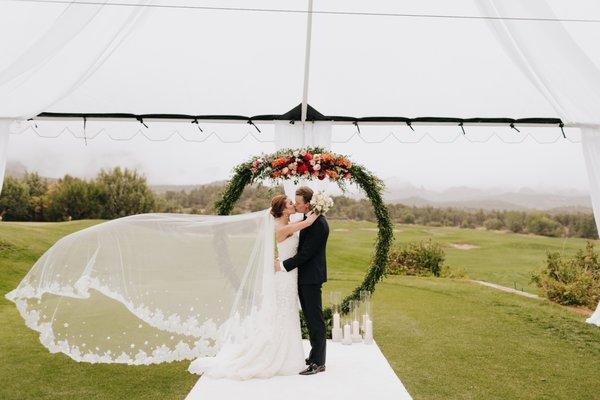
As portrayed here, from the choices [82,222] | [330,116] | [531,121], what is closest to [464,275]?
[531,121]

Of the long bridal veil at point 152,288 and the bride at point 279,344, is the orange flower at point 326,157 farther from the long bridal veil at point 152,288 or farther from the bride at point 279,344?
the long bridal veil at point 152,288

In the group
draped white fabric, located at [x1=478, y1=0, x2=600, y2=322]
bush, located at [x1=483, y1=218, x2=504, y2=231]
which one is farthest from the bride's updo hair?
bush, located at [x1=483, y1=218, x2=504, y2=231]

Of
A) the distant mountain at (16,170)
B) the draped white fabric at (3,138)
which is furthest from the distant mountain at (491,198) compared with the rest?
the draped white fabric at (3,138)

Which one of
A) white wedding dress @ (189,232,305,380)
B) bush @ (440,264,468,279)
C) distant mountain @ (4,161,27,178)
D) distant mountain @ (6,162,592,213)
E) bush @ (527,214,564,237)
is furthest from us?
distant mountain @ (6,162,592,213)

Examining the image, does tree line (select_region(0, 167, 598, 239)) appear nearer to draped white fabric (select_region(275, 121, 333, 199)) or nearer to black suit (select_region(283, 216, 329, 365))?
draped white fabric (select_region(275, 121, 333, 199))

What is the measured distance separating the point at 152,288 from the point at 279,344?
117 centimetres

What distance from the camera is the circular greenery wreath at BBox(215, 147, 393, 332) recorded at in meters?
5.86

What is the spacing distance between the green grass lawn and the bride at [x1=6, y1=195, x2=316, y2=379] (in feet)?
1.73

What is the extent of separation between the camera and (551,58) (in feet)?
15.6

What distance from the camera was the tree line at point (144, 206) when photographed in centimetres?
1366

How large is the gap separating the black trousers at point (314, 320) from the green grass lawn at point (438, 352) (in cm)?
86

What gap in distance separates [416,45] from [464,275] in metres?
8.94

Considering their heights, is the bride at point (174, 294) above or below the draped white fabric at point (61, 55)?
below

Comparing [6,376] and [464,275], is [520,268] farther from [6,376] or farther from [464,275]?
[6,376]
